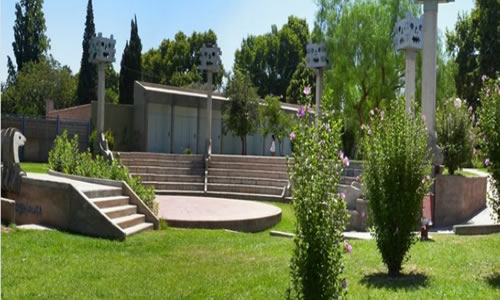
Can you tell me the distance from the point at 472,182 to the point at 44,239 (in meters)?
9.97

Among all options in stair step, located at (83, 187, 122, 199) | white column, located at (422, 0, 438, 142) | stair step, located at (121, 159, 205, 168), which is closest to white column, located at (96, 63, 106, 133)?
stair step, located at (121, 159, 205, 168)

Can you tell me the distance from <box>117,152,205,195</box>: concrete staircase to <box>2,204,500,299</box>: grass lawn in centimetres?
1005

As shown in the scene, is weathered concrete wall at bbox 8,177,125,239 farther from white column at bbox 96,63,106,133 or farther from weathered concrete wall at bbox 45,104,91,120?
weathered concrete wall at bbox 45,104,91,120

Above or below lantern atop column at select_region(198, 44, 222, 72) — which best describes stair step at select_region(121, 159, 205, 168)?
below

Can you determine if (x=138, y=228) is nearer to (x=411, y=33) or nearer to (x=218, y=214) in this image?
(x=218, y=214)

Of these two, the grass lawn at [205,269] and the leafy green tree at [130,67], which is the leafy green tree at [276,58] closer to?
the leafy green tree at [130,67]

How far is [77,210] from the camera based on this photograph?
991 cm

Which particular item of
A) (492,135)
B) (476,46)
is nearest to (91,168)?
(492,135)

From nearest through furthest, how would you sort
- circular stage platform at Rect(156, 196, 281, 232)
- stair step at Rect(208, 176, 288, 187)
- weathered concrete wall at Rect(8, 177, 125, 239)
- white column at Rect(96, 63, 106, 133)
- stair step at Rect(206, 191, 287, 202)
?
weathered concrete wall at Rect(8, 177, 125, 239) < circular stage platform at Rect(156, 196, 281, 232) < stair step at Rect(206, 191, 287, 202) < stair step at Rect(208, 176, 288, 187) < white column at Rect(96, 63, 106, 133)

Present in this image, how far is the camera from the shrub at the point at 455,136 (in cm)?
1370

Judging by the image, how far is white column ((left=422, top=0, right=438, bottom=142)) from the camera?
42.4 ft

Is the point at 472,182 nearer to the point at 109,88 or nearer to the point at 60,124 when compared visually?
the point at 60,124

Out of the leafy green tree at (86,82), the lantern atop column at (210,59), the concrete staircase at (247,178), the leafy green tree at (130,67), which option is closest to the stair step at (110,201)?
the concrete staircase at (247,178)

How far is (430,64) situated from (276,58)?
147 feet
